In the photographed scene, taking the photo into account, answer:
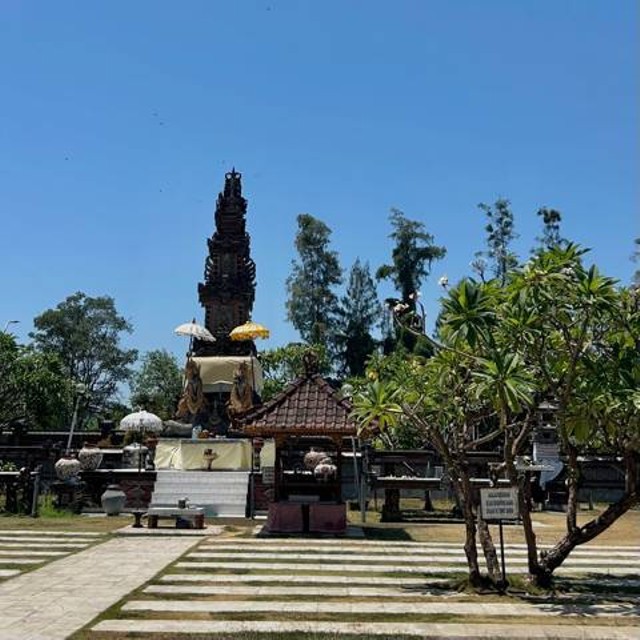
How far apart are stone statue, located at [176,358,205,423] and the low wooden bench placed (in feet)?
66.6

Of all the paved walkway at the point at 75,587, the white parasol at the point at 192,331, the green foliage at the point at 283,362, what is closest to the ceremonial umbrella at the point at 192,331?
the white parasol at the point at 192,331

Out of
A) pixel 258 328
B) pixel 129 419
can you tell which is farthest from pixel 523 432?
pixel 258 328

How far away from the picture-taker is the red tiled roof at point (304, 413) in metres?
17.6

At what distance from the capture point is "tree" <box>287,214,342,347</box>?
58625 millimetres

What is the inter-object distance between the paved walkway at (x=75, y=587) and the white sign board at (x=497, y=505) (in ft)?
16.7

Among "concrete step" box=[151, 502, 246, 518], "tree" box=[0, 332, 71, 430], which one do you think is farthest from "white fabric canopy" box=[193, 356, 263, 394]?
"concrete step" box=[151, 502, 246, 518]

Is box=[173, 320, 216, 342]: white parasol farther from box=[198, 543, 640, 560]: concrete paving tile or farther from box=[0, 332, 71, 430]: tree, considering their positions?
box=[198, 543, 640, 560]: concrete paving tile

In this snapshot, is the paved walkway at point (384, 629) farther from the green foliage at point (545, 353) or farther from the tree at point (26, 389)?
the tree at point (26, 389)

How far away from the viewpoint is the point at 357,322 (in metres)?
58.4

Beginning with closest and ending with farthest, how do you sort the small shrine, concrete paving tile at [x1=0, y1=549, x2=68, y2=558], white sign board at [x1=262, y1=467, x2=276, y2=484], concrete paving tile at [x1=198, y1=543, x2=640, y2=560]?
concrete paving tile at [x1=0, y1=549, x2=68, y2=558], concrete paving tile at [x1=198, y1=543, x2=640, y2=560], the small shrine, white sign board at [x1=262, y1=467, x2=276, y2=484]

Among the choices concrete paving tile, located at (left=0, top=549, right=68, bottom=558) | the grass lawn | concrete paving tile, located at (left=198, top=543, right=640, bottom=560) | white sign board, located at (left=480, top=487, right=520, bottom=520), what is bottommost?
concrete paving tile, located at (left=0, top=549, right=68, bottom=558)

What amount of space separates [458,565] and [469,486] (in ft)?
9.77

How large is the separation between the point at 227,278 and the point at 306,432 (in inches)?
1154

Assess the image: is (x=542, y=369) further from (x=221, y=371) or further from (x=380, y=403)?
(x=221, y=371)
